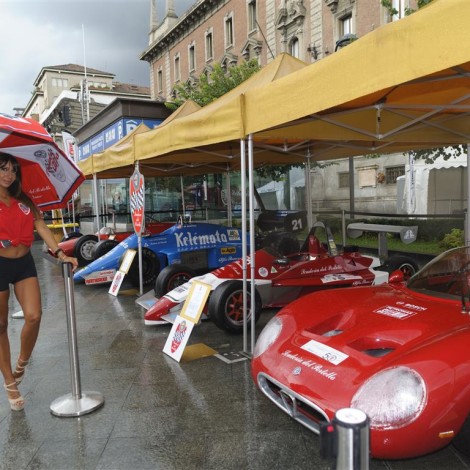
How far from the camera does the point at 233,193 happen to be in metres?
16.6

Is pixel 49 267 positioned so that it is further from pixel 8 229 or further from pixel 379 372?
pixel 379 372

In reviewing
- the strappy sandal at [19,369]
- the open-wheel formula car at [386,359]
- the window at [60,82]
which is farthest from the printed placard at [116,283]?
the window at [60,82]

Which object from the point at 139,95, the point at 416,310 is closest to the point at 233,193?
the point at 416,310

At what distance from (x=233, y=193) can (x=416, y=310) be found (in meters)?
13.8

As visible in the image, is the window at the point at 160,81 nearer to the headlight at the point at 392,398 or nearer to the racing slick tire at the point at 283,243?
the racing slick tire at the point at 283,243

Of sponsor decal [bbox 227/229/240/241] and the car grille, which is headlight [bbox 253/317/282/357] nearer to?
the car grille

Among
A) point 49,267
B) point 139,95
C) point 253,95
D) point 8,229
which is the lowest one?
point 49,267

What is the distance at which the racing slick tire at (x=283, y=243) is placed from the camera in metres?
5.63

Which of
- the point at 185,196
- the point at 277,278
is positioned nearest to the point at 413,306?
the point at 277,278

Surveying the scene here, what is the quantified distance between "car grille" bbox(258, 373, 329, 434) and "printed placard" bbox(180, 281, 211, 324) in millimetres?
1447

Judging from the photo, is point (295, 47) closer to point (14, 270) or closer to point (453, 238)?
point (453, 238)

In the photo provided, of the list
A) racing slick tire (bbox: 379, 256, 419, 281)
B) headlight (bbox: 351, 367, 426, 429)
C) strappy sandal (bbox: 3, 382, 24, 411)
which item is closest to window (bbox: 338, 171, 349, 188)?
racing slick tire (bbox: 379, 256, 419, 281)

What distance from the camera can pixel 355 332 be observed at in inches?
110

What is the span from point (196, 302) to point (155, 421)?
135 cm
